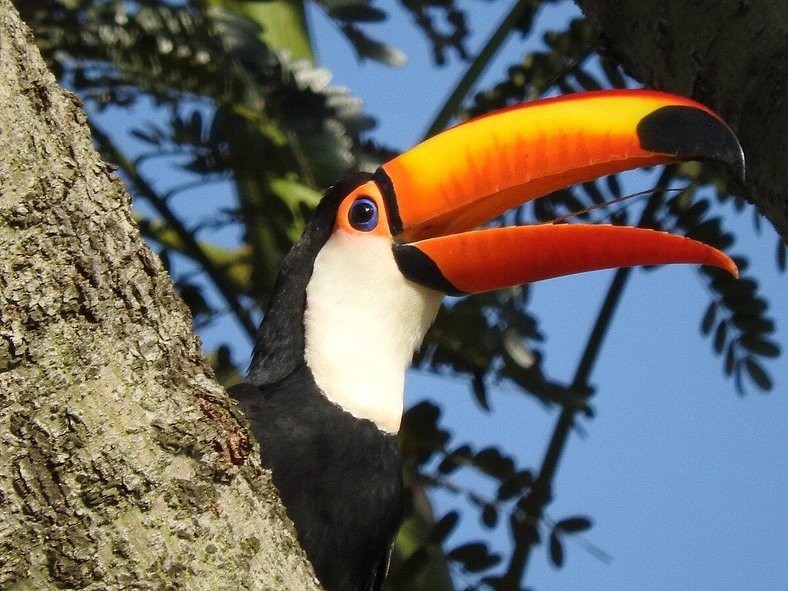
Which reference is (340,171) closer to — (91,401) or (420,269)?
(420,269)

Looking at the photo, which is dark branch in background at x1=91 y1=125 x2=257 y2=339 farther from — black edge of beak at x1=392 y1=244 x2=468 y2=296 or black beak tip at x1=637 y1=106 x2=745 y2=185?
black beak tip at x1=637 y1=106 x2=745 y2=185

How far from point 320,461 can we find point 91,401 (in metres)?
1.17

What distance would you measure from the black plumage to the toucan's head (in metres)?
0.05

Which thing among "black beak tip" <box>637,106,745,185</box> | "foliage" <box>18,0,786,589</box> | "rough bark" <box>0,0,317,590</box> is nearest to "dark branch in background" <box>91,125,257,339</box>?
"foliage" <box>18,0,786,589</box>

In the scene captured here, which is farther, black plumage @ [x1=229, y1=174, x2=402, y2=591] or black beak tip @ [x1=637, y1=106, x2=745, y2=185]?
black plumage @ [x1=229, y1=174, x2=402, y2=591]

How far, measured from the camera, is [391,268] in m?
3.15

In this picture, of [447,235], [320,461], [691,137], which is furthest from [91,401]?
[447,235]

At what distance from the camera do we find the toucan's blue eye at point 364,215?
123 inches

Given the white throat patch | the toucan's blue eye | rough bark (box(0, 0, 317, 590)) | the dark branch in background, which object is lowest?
rough bark (box(0, 0, 317, 590))

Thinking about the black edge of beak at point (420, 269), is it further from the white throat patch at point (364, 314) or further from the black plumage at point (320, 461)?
the black plumage at point (320, 461)

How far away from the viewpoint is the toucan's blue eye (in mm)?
3127

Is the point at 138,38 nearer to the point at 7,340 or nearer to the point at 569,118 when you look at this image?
the point at 569,118

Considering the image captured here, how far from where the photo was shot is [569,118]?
2.92 metres

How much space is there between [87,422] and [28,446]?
86 mm
